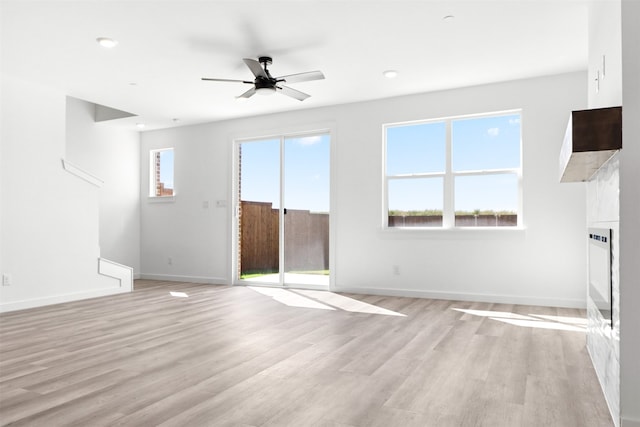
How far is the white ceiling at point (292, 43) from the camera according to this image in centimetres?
349

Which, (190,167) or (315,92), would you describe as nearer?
(315,92)

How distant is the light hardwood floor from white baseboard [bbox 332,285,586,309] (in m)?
0.19

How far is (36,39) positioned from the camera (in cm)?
403

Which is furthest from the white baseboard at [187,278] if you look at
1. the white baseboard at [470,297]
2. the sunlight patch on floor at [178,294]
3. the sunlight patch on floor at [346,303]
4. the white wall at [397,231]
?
the white baseboard at [470,297]

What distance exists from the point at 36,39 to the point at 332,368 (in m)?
3.94

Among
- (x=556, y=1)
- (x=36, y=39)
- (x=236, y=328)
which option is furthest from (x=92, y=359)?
(x=556, y=1)

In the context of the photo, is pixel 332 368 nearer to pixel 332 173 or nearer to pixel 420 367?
pixel 420 367

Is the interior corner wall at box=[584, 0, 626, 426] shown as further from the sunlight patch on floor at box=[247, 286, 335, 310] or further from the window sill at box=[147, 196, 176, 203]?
the window sill at box=[147, 196, 176, 203]

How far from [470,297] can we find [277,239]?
2929mm

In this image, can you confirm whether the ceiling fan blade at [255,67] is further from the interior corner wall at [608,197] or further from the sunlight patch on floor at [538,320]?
the sunlight patch on floor at [538,320]

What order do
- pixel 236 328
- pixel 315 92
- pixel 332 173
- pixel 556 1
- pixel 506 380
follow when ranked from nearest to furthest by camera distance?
pixel 506 380 < pixel 556 1 < pixel 236 328 < pixel 315 92 < pixel 332 173

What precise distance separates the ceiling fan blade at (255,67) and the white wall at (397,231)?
2.02m

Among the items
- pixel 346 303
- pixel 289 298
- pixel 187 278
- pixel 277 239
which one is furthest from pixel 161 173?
pixel 346 303

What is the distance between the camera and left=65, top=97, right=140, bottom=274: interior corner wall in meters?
6.87
